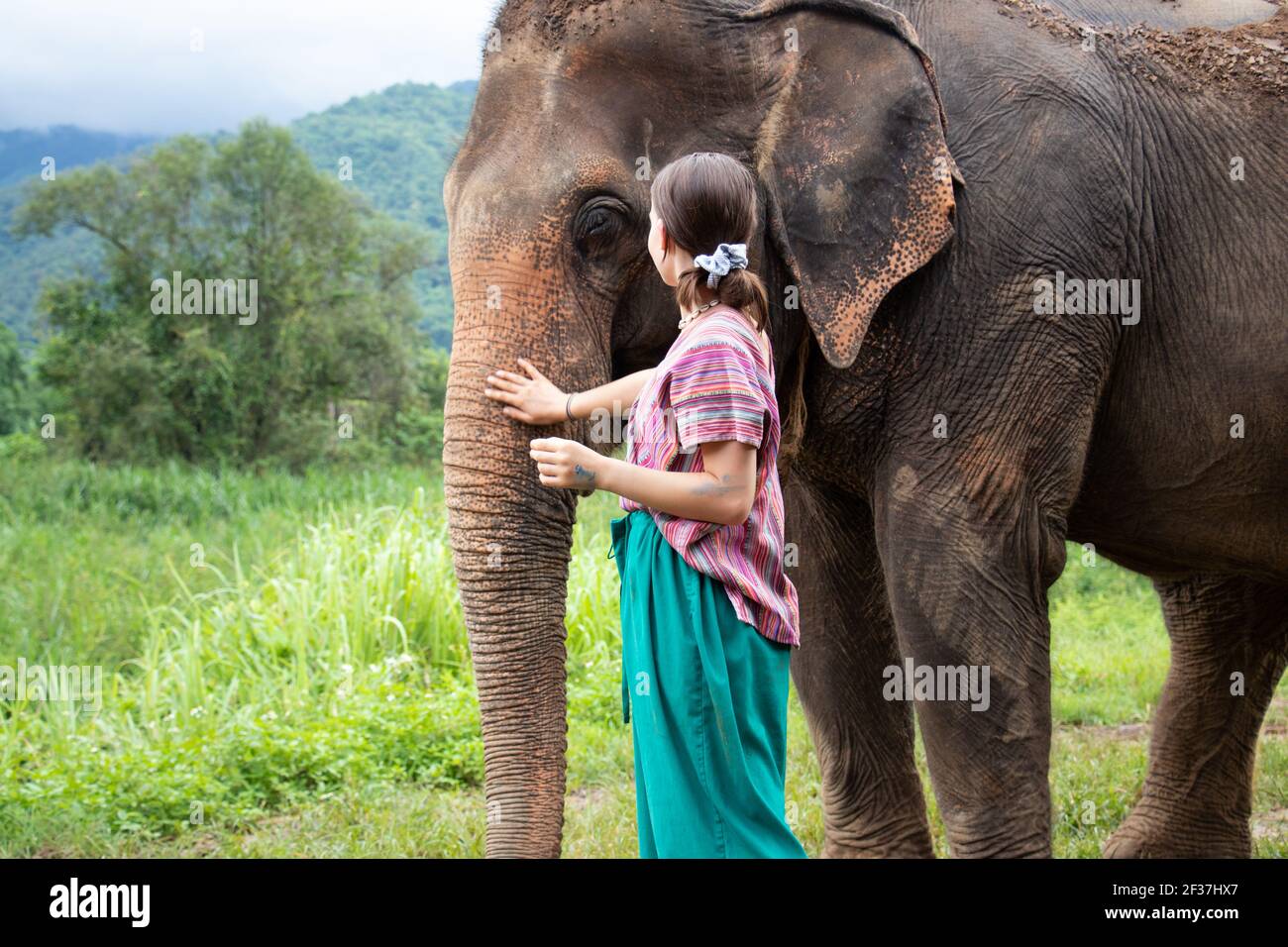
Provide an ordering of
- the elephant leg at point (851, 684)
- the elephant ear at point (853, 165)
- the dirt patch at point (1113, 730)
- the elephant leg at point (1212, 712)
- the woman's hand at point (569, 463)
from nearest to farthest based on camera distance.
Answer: the woman's hand at point (569, 463)
the elephant ear at point (853, 165)
the elephant leg at point (851, 684)
the elephant leg at point (1212, 712)
the dirt patch at point (1113, 730)

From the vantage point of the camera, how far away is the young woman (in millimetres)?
2932

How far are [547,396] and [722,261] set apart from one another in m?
0.64

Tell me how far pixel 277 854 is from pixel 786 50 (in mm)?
3344

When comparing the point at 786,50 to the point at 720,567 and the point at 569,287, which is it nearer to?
the point at 569,287

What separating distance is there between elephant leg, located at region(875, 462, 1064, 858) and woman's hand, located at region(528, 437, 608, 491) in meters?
1.18

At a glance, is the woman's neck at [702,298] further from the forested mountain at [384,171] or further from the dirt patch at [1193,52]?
the forested mountain at [384,171]

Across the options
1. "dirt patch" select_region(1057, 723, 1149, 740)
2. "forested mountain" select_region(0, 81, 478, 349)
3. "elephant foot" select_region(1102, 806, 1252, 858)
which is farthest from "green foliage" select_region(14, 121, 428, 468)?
"elephant foot" select_region(1102, 806, 1252, 858)

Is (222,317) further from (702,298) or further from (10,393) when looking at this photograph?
(702,298)

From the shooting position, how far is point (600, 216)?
356 cm

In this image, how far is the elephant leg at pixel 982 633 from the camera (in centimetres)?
374

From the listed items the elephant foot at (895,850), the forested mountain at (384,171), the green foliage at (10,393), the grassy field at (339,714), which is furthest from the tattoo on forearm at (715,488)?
the forested mountain at (384,171)

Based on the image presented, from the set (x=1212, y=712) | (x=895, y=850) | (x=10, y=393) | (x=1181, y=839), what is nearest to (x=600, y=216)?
(x=895, y=850)

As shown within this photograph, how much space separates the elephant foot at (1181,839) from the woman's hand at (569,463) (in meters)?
3.27

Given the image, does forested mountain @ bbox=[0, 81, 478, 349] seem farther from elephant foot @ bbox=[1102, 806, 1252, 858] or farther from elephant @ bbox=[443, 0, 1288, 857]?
elephant @ bbox=[443, 0, 1288, 857]
